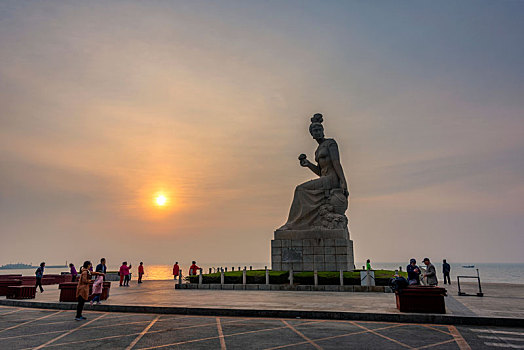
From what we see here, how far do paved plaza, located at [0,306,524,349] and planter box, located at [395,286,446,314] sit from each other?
0.99 m

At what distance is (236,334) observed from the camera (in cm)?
827

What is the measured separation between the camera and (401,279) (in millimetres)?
10695

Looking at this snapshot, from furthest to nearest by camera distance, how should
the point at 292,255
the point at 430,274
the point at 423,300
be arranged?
the point at 292,255 → the point at 430,274 → the point at 423,300

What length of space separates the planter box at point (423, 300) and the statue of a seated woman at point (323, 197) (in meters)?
10.6

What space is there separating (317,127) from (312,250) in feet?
25.7

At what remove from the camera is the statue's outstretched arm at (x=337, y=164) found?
2250 cm

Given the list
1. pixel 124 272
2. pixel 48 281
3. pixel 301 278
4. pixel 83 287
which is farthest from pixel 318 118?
pixel 48 281

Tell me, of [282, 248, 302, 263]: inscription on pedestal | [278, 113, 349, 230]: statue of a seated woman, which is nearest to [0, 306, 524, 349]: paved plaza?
[282, 248, 302, 263]: inscription on pedestal

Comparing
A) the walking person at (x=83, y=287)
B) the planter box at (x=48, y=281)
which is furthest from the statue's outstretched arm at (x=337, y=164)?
the planter box at (x=48, y=281)

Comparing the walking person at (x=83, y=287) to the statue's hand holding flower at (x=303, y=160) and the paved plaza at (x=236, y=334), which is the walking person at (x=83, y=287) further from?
the statue's hand holding flower at (x=303, y=160)

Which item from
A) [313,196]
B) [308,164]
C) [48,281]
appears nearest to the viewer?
[313,196]

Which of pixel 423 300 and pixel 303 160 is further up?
pixel 303 160

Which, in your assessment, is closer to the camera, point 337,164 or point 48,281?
point 337,164

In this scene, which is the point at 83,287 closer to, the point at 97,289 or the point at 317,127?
the point at 97,289
